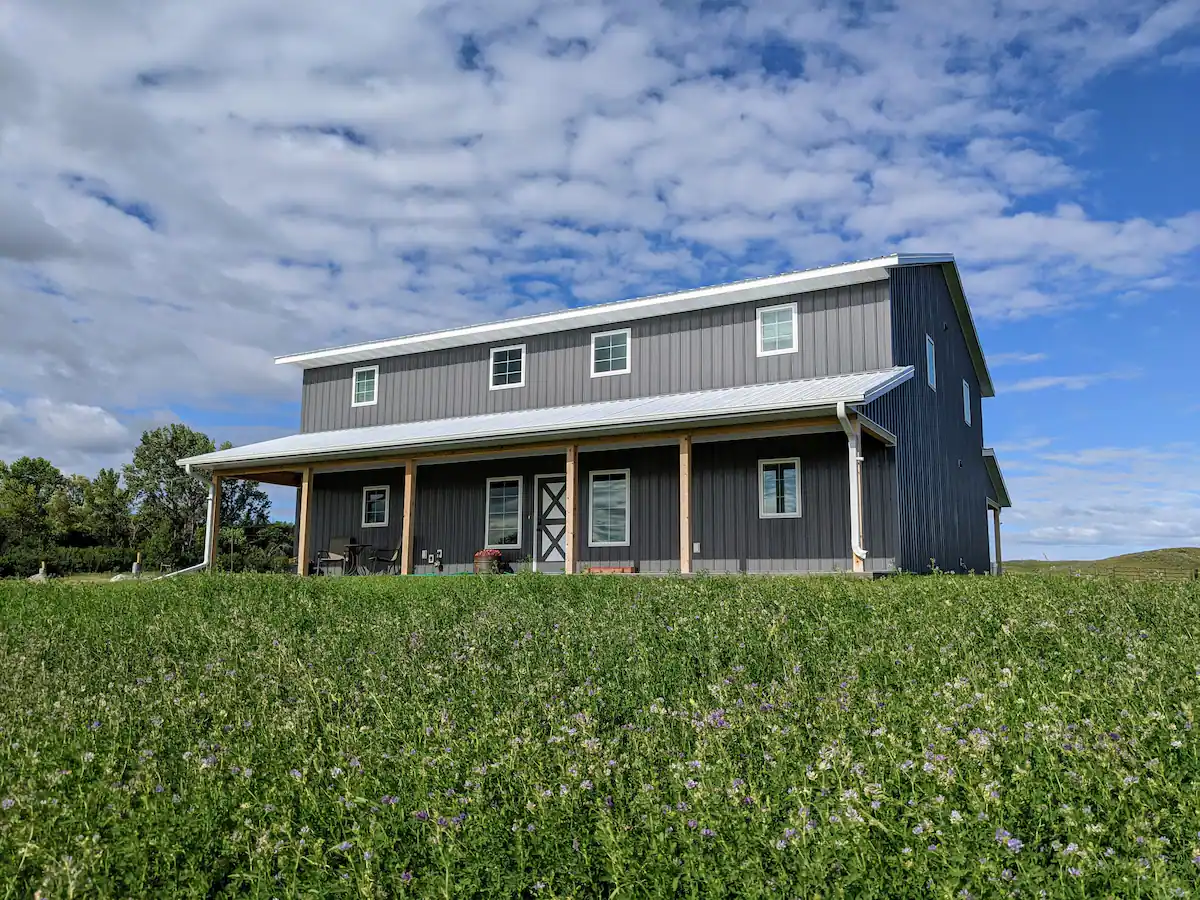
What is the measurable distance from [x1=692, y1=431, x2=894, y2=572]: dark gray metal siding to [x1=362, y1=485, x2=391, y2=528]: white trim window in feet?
25.1

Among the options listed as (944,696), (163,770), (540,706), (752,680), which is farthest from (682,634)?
(163,770)

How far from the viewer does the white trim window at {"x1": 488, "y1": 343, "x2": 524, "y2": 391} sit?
2066 cm

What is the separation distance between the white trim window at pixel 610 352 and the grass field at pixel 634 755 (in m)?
11.1

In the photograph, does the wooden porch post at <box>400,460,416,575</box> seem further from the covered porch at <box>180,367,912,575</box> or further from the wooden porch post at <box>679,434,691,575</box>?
the wooden porch post at <box>679,434,691,575</box>

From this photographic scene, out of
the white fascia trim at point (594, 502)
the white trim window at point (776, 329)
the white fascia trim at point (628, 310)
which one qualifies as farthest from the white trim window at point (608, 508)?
the white trim window at point (776, 329)

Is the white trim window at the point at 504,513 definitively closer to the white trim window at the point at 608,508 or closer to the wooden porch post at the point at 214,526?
the white trim window at the point at 608,508

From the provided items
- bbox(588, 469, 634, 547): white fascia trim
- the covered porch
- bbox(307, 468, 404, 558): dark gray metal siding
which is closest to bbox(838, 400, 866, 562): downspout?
the covered porch

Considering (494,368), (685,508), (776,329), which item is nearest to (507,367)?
(494,368)

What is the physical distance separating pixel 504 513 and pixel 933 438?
8674mm

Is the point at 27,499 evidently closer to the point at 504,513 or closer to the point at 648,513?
the point at 504,513

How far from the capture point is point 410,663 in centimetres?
736

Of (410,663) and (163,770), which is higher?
(410,663)

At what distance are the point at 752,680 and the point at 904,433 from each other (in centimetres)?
1075

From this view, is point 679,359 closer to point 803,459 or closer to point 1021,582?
point 803,459
